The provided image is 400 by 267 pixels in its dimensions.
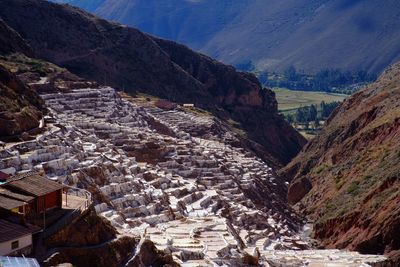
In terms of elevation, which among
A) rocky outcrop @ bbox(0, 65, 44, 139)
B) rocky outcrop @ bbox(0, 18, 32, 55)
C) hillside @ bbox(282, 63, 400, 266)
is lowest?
hillside @ bbox(282, 63, 400, 266)

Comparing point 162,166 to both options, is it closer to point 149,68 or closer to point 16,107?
point 16,107

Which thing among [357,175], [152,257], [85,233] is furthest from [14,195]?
[357,175]

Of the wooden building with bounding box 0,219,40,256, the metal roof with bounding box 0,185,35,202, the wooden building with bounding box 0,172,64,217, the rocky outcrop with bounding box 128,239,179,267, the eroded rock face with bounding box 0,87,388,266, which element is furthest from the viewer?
the eroded rock face with bounding box 0,87,388,266

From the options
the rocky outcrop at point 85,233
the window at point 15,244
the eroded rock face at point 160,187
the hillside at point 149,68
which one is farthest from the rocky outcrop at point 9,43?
the window at point 15,244

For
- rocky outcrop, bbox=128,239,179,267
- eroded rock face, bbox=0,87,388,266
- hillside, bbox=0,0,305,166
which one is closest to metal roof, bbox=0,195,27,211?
eroded rock face, bbox=0,87,388,266

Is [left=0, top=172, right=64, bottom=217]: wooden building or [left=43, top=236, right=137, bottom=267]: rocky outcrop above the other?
[left=0, top=172, right=64, bottom=217]: wooden building

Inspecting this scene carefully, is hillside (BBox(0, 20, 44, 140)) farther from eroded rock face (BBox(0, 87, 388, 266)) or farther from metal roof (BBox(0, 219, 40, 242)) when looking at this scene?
metal roof (BBox(0, 219, 40, 242))

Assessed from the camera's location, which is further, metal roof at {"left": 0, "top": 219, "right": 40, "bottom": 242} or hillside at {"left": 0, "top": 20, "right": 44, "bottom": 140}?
hillside at {"left": 0, "top": 20, "right": 44, "bottom": 140}

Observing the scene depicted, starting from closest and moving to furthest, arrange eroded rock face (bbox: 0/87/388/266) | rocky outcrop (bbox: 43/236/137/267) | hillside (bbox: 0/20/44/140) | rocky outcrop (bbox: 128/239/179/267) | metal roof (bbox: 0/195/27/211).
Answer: metal roof (bbox: 0/195/27/211) < rocky outcrop (bbox: 43/236/137/267) < rocky outcrop (bbox: 128/239/179/267) < eroded rock face (bbox: 0/87/388/266) < hillside (bbox: 0/20/44/140)
